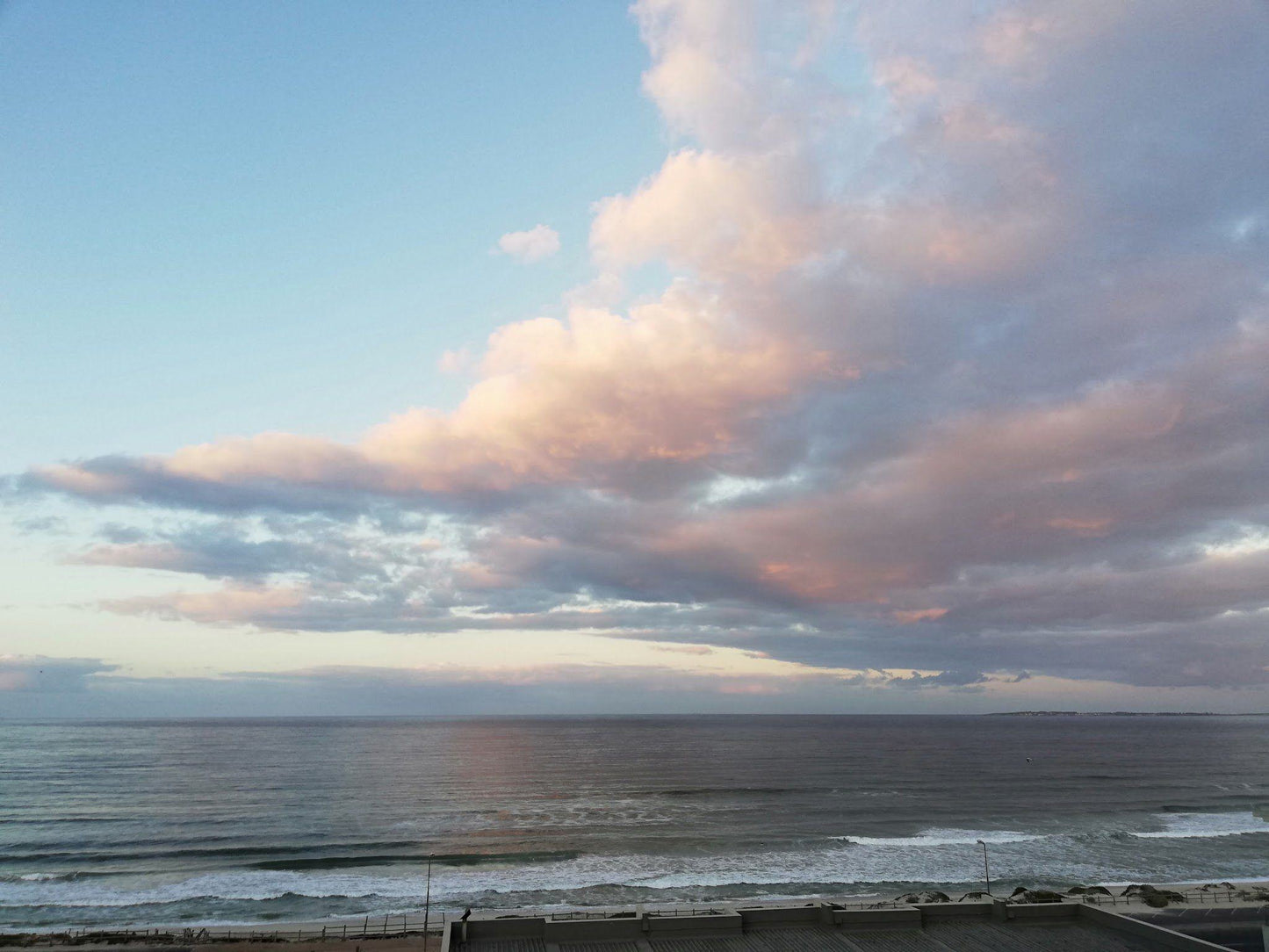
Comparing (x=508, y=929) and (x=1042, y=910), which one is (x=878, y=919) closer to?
(x=1042, y=910)

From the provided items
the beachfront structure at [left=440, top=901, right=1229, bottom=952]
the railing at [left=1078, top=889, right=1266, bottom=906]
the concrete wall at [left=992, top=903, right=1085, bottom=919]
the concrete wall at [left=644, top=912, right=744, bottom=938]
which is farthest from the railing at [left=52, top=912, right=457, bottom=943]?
the railing at [left=1078, top=889, right=1266, bottom=906]

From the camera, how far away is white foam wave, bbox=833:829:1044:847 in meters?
62.5

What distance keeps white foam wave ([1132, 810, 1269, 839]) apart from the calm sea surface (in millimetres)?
461

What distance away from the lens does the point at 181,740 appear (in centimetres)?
18488

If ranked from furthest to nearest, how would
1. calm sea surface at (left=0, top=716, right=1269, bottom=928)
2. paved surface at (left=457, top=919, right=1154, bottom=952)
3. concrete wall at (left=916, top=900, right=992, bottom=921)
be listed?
calm sea surface at (left=0, top=716, right=1269, bottom=928), concrete wall at (left=916, top=900, right=992, bottom=921), paved surface at (left=457, top=919, right=1154, bottom=952)

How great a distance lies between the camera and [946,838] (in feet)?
213

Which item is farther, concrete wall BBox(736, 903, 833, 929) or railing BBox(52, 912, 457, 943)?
railing BBox(52, 912, 457, 943)

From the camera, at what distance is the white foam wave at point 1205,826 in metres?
67.8

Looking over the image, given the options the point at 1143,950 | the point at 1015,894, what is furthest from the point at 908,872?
the point at 1143,950

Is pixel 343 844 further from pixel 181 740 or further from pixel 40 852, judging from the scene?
pixel 181 740

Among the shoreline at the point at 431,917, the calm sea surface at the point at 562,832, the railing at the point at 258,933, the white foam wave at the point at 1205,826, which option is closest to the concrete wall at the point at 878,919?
the shoreline at the point at 431,917

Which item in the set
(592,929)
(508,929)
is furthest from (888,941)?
(508,929)

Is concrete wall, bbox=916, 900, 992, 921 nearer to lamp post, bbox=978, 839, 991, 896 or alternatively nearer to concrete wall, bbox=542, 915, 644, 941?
concrete wall, bbox=542, 915, 644, 941

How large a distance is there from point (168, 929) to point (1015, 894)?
46372 mm
